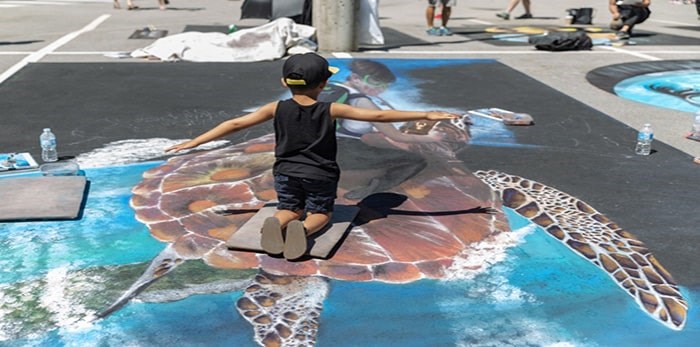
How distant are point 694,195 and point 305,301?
360 centimetres

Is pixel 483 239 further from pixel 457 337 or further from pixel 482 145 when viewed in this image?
pixel 482 145

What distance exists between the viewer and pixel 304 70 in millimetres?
4133

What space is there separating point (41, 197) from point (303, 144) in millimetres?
2171

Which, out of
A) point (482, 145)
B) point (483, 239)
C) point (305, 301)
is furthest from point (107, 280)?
point (482, 145)

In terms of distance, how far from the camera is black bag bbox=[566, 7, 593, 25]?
710 inches

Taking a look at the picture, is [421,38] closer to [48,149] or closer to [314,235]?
[48,149]

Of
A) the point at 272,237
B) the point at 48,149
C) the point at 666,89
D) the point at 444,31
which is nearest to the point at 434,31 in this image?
the point at 444,31

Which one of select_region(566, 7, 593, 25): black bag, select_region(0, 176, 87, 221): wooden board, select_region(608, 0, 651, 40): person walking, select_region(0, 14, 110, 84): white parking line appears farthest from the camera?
select_region(566, 7, 593, 25): black bag

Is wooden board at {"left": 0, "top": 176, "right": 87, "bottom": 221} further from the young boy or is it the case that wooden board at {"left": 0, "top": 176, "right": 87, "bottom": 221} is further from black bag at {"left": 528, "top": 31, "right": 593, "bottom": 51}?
black bag at {"left": 528, "top": 31, "right": 593, "bottom": 51}

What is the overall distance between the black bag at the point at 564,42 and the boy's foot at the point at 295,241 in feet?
33.3

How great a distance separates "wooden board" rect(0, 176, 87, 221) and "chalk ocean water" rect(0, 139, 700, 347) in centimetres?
14

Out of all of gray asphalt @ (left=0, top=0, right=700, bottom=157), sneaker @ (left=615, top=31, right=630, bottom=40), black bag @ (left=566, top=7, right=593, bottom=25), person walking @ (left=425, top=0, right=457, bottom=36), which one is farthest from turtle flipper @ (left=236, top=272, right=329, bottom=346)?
black bag @ (left=566, top=7, right=593, bottom=25)

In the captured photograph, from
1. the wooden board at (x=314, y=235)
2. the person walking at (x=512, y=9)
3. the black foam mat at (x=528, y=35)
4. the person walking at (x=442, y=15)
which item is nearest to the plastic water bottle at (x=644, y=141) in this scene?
the wooden board at (x=314, y=235)

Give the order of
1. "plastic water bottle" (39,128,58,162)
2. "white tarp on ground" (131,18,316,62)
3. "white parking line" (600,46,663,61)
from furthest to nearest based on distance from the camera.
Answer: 1. "white parking line" (600,46,663,61)
2. "white tarp on ground" (131,18,316,62)
3. "plastic water bottle" (39,128,58,162)
